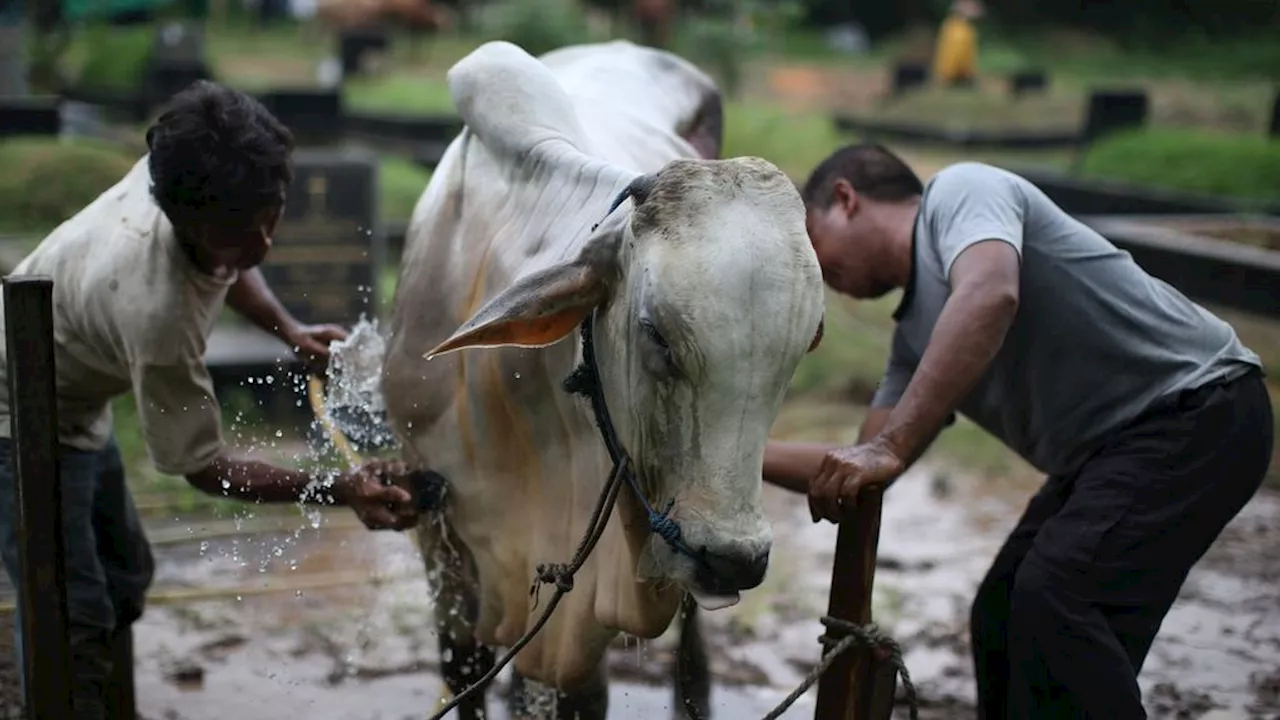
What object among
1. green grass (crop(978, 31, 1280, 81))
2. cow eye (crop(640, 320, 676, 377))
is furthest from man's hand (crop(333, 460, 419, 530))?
green grass (crop(978, 31, 1280, 81))

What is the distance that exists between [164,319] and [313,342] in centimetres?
87

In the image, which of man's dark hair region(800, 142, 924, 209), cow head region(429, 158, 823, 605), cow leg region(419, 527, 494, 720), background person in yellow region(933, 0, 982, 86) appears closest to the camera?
cow head region(429, 158, 823, 605)

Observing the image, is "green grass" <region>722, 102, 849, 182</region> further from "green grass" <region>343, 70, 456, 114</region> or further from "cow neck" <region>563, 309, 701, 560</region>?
"cow neck" <region>563, 309, 701, 560</region>

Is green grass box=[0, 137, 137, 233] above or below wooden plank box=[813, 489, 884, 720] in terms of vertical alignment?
below

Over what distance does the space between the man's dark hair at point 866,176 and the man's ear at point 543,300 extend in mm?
844

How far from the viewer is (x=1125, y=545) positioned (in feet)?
10.2

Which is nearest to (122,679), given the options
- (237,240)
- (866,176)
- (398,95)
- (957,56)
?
(237,240)

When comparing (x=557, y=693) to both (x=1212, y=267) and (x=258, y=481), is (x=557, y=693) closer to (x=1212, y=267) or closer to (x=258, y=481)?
(x=258, y=481)

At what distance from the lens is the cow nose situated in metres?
2.46

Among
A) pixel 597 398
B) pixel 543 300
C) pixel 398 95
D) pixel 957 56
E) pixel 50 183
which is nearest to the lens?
pixel 543 300

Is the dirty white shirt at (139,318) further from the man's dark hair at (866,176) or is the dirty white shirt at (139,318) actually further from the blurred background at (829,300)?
the man's dark hair at (866,176)

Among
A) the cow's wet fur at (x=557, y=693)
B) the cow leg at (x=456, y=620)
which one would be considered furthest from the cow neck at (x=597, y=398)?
the cow leg at (x=456, y=620)

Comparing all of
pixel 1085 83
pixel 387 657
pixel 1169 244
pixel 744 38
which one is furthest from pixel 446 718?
pixel 1085 83

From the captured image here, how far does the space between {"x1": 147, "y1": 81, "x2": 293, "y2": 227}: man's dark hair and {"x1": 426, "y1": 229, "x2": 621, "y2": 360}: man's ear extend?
2.43ft
